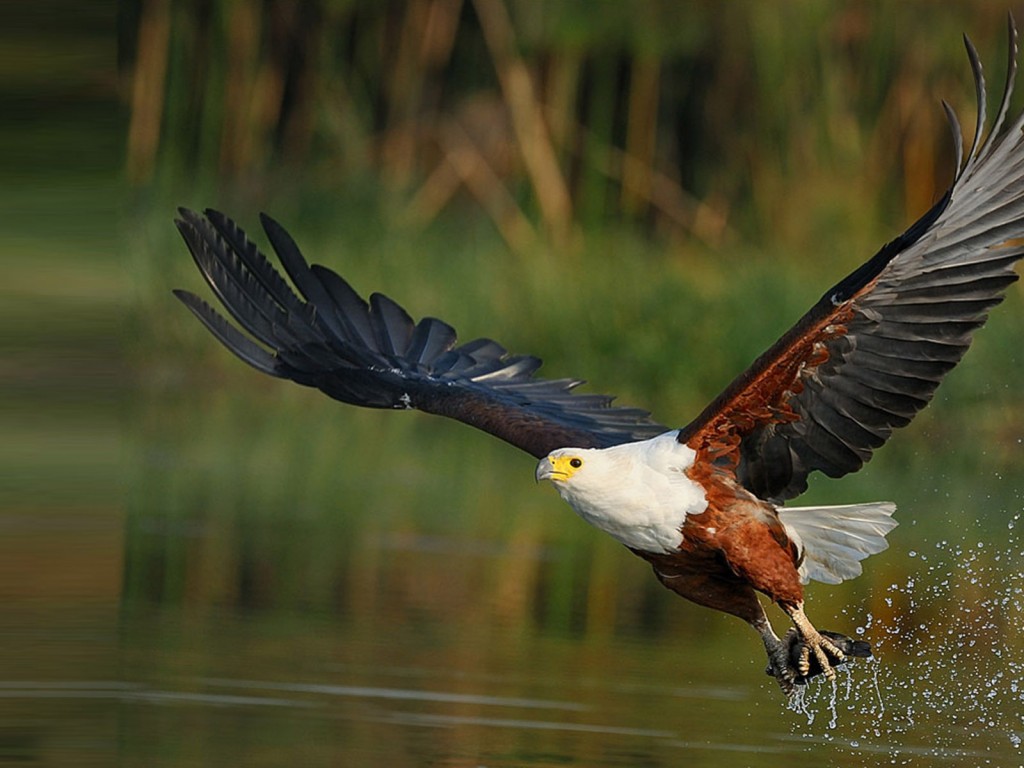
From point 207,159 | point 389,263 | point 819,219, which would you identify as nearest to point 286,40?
point 207,159

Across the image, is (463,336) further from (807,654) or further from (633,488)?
(633,488)

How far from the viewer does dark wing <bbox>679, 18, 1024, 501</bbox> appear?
6332 millimetres

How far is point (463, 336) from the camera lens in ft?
48.6

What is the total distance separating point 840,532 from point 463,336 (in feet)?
24.5

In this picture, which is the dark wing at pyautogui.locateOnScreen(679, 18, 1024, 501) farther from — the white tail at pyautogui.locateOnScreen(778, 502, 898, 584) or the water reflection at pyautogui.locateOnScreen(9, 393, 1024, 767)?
the water reflection at pyautogui.locateOnScreen(9, 393, 1024, 767)

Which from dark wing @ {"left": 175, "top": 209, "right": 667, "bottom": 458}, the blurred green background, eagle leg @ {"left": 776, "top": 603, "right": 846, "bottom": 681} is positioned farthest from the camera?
dark wing @ {"left": 175, "top": 209, "right": 667, "bottom": 458}

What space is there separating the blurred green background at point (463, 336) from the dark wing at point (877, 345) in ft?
3.63

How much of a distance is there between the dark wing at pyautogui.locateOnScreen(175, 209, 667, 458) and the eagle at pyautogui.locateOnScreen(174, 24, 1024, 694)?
0.01 meters

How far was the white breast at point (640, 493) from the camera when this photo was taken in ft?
22.3

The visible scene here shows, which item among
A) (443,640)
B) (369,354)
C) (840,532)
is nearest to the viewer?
(840,532)

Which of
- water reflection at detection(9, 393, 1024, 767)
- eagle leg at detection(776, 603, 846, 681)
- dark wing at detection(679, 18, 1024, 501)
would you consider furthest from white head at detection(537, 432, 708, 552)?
water reflection at detection(9, 393, 1024, 767)

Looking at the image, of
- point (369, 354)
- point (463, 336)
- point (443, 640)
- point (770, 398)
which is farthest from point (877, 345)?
point (463, 336)

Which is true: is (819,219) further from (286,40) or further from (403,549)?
(403,549)

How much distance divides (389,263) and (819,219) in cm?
369
